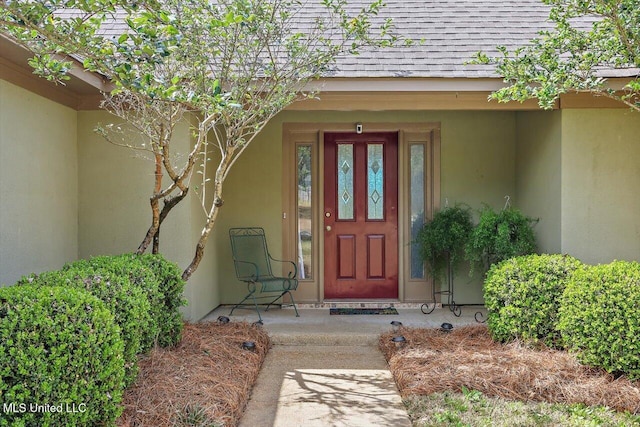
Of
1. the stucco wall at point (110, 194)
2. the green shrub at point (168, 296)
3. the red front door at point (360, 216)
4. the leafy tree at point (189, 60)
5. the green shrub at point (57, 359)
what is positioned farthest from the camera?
the red front door at point (360, 216)

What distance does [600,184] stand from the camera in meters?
5.61

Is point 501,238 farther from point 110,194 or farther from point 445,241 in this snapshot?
point 110,194

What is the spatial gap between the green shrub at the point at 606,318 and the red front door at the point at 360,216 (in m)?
2.92

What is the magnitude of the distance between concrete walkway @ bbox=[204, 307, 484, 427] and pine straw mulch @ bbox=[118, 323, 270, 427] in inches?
5.9

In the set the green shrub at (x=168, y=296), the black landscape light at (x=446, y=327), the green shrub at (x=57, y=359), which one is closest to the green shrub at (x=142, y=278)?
the green shrub at (x=168, y=296)

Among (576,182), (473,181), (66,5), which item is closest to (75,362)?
(66,5)

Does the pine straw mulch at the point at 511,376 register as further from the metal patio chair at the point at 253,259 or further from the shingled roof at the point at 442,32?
the shingled roof at the point at 442,32

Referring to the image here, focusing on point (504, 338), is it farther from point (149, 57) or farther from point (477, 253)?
point (149, 57)

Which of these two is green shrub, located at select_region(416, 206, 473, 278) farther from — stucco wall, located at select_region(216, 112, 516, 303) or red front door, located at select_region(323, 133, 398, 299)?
red front door, located at select_region(323, 133, 398, 299)

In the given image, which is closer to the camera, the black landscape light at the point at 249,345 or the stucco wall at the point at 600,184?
the black landscape light at the point at 249,345

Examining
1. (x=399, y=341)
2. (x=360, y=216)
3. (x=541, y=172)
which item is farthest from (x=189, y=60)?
(x=541, y=172)

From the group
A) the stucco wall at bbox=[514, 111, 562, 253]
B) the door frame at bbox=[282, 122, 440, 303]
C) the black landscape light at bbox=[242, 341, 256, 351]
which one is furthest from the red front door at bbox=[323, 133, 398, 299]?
the black landscape light at bbox=[242, 341, 256, 351]

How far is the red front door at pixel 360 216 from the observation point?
6.99m

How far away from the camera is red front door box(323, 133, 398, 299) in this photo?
6.99m
